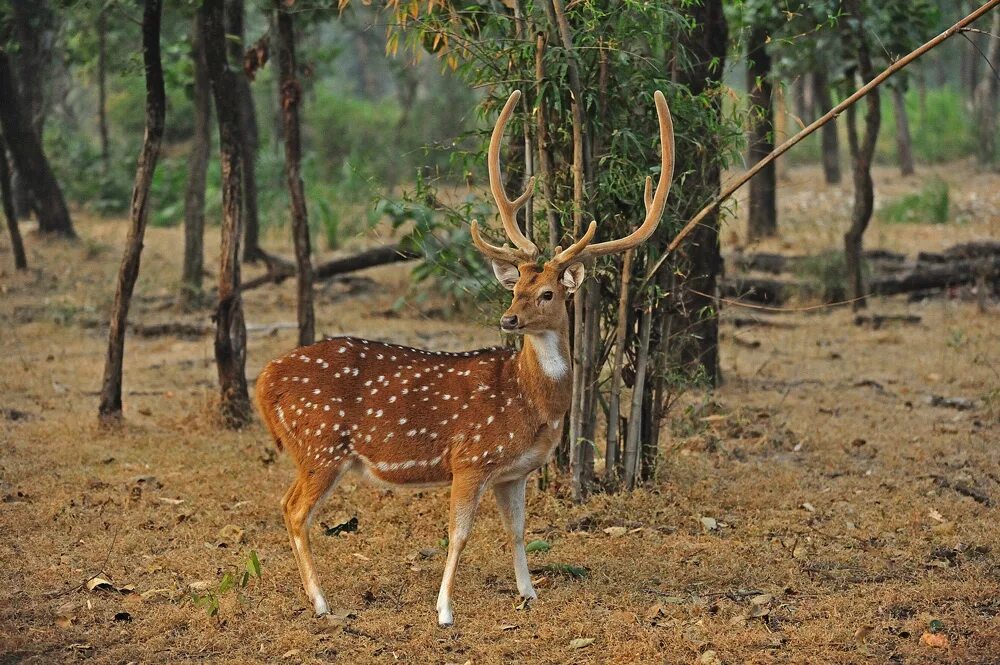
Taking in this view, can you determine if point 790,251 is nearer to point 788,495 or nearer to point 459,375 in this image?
point 788,495

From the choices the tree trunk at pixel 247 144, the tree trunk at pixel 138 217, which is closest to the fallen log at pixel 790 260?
the tree trunk at pixel 247 144

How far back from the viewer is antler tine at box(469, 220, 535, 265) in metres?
6.27

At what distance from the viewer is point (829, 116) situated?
6320 millimetres

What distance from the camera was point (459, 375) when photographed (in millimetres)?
6504

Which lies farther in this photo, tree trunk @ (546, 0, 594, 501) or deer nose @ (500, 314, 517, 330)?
tree trunk @ (546, 0, 594, 501)

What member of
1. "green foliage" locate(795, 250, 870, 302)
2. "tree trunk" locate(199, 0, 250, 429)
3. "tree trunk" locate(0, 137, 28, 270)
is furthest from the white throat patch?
"tree trunk" locate(0, 137, 28, 270)

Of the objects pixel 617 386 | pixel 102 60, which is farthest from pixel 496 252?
pixel 102 60

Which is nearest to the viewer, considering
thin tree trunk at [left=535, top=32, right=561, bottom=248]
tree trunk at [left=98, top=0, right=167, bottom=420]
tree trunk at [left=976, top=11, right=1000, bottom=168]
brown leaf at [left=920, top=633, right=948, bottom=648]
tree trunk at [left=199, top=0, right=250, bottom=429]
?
brown leaf at [left=920, top=633, right=948, bottom=648]

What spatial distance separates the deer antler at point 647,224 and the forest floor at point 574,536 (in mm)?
1659

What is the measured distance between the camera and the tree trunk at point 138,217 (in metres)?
9.37

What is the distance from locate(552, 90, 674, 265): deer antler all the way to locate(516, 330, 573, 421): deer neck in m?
0.39

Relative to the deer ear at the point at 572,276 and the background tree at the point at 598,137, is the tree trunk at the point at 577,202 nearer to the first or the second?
the background tree at the point at 598,137

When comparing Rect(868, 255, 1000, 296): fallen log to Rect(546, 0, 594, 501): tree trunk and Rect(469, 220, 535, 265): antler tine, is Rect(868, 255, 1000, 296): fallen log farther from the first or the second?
Rect(469, 220, 535, 265): antler tine

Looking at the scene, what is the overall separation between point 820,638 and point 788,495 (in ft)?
7.62
